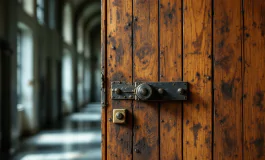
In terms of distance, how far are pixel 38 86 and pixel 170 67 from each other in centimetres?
591

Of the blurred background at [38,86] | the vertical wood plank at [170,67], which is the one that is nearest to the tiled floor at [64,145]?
the blurred background at [38,86]

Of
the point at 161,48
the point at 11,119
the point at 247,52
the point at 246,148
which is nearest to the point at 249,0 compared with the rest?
the point at 247,52

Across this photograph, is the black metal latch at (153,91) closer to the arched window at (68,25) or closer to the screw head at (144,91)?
the screw head at (144,91)

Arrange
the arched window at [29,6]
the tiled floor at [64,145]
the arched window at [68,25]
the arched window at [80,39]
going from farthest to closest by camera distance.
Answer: the arched window at [80,39]
the arched window at [68,25]
the arched window at [29,6]
the tiled floor at [64,145]

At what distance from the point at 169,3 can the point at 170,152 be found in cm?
84

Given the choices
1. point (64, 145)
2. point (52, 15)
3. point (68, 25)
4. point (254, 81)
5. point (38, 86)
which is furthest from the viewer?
point (68, 25)

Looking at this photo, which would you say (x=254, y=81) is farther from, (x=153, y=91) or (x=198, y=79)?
(x=153, y=91)

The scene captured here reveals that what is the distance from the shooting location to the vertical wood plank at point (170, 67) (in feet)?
4.69

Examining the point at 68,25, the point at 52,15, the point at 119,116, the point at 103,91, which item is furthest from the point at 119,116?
the point at 68,25

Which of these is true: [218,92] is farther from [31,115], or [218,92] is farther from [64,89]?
[64,89]

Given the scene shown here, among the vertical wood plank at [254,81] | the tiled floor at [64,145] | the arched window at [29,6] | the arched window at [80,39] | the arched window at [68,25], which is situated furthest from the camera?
the arched window at [80,39]

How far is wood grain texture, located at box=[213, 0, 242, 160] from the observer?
1.39m

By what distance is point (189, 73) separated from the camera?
4.67ft

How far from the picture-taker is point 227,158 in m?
1.40
